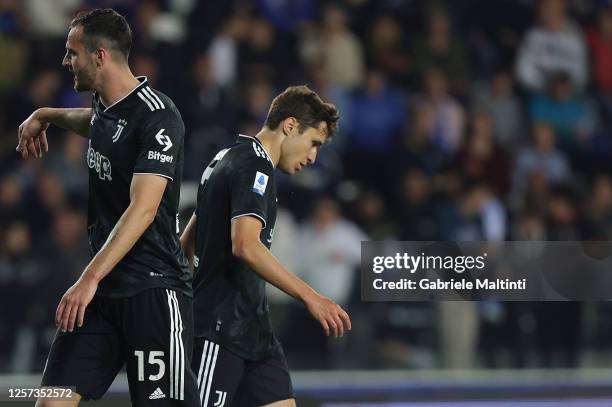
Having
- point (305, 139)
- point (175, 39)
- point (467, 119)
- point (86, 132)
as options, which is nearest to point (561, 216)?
point (467, 119)

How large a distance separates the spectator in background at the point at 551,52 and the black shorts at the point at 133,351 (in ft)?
22.9

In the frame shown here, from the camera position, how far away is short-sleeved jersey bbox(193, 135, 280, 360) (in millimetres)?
4551

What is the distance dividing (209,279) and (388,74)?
19.1ft

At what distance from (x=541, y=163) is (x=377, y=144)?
1.31 meters

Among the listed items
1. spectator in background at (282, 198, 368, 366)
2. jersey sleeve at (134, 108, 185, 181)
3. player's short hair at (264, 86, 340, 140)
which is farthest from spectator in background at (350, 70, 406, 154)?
jersey sleeve at (134, 108, 185, 181)

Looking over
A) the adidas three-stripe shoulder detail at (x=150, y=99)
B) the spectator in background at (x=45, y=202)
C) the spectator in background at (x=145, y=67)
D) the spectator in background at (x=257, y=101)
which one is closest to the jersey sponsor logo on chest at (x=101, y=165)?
the adidas three-stripe shoulder detail at (x=150, y=99)

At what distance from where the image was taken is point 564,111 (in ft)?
33.8

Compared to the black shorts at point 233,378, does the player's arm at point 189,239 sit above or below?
above

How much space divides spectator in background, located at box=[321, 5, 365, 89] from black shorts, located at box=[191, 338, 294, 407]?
5.42 meters

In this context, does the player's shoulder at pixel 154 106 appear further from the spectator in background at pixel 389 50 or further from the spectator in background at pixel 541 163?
the spectator in background at pixel 389 50

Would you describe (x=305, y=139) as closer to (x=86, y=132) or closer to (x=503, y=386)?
(x=86, y=132)

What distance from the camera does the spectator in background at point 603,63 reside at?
34.8 feet

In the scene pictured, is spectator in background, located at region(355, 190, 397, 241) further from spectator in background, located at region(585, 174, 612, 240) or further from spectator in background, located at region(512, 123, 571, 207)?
spectator in background, located at region(585, 174, 612, 240)

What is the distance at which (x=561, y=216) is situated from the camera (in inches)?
345
